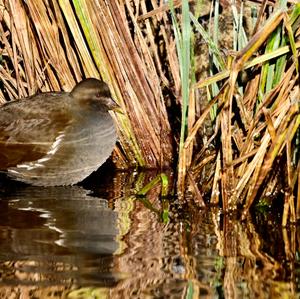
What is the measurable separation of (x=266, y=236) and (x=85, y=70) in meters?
2.60

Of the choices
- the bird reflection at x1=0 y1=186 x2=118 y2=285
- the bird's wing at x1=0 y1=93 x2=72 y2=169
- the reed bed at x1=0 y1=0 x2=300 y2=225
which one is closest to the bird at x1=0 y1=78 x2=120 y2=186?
the bird's wing at x1=0 y1=93 x2=72 y2=169

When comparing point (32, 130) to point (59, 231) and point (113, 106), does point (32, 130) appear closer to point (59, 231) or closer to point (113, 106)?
point (113, 106)

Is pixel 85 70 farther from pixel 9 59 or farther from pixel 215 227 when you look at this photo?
pixel 215 227

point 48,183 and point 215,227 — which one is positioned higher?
point 48,183

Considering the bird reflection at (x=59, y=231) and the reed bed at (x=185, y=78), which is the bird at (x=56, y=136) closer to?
the bird reflection at (x=59, y=231)

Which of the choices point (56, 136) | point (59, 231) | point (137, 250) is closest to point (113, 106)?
point (56, 136)

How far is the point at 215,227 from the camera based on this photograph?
555 cm

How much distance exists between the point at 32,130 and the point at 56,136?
0.21m

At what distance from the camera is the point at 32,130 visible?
702 cm

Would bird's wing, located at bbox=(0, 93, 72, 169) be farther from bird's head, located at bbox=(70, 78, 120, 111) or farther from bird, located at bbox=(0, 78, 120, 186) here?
bird's head, located at bbox=(70, 78, 120, 111)

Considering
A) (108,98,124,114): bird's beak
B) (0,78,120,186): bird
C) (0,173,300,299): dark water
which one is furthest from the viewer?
(108,98,124,114): bird's beak

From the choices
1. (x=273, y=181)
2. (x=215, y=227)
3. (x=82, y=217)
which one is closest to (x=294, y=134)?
(x=273, y=181)

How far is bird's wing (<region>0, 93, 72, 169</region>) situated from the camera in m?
7.00

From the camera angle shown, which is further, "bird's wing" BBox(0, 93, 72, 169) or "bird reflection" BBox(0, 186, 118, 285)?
"bird's wing" BBox(0, 93, 72, 169)
